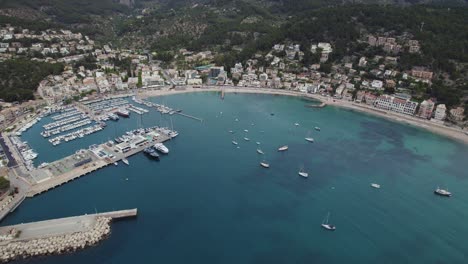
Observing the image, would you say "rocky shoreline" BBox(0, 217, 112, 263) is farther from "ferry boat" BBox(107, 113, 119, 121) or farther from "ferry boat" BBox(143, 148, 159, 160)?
"ferry boat" BBox(107, 113, 119, 121)

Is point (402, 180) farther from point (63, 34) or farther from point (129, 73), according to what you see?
point (63, 34)

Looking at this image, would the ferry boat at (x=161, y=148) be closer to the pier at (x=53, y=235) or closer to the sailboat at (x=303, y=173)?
the pier at (x=53, y=235)

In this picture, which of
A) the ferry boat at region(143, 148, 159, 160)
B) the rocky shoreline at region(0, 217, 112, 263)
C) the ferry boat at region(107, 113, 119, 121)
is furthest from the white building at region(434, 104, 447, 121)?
the ferry boat at region(107, 113, 119, 121)

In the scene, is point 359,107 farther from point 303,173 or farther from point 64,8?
point 64,8

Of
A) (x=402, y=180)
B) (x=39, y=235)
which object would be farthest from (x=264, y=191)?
(x=39, y=235)

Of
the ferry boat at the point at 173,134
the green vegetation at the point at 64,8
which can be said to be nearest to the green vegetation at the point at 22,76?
the ferry boat at the point at 173,134

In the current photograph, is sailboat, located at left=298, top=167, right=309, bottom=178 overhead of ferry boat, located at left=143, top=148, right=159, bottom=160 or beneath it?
overhead

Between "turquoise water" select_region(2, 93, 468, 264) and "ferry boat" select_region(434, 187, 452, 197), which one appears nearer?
"turquoise water" select_region(2, 93, 468, 264)

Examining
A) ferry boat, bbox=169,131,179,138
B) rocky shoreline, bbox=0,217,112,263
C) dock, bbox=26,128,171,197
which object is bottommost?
rocky shoreline, bbox=0,217,112,263
